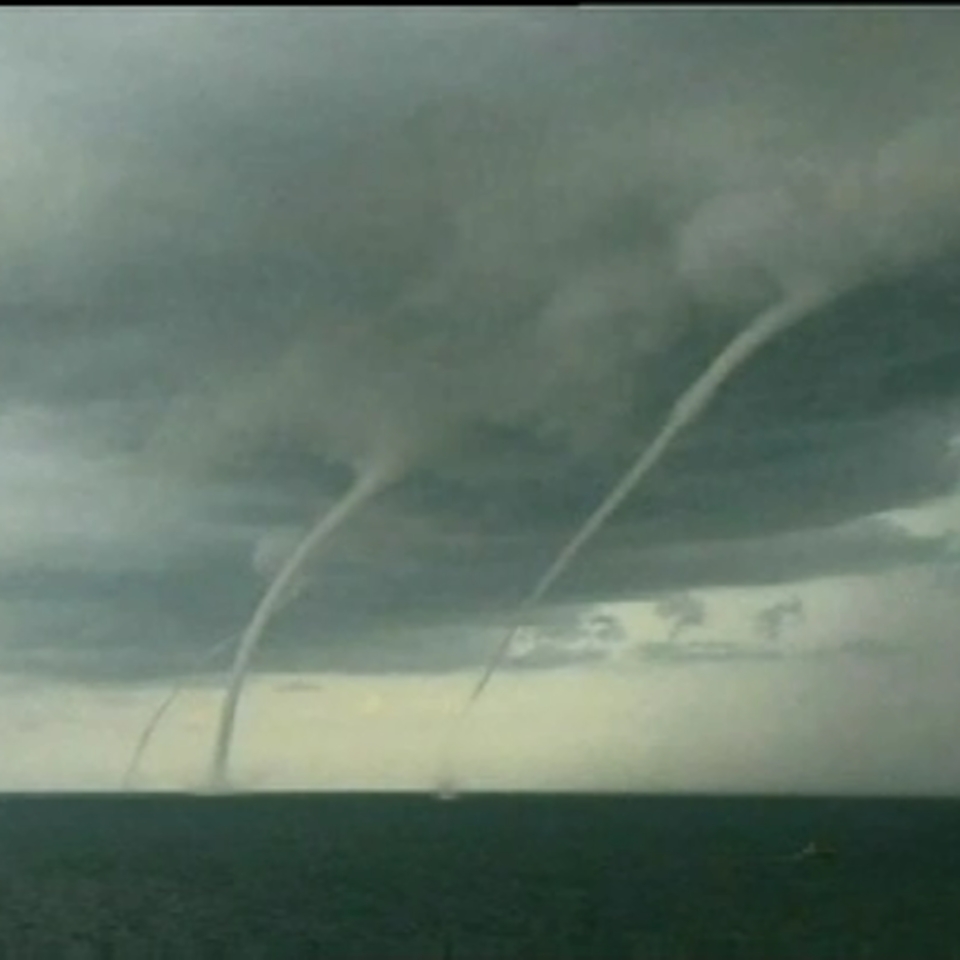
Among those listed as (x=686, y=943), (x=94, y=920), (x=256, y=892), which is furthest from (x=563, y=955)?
(x=256, y=892)

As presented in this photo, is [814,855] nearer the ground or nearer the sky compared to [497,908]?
nearer the sky

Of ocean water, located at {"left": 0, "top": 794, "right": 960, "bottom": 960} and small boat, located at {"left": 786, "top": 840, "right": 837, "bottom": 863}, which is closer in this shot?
ocean water, located at {"left": 0, "top": 794, "right": 960, "bottom": 960}

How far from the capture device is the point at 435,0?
13.0 m

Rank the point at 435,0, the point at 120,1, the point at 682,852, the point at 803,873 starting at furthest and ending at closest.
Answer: the point at 682,852 → the point at 803,873 → the point at 120,1 → the point at 435,0

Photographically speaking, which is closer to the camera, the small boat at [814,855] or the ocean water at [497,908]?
the ocean water at [497,908]

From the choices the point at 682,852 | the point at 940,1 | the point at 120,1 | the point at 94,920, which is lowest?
the point at 940,1

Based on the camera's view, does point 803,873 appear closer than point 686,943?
No

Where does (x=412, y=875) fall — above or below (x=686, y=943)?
above

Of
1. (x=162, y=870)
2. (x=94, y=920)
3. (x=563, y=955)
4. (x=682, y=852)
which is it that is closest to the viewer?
(x=563, y=955)

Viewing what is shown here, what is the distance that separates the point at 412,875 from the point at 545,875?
1126cm

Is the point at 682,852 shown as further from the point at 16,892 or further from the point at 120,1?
the point at 120,1

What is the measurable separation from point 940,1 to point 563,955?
8046cm

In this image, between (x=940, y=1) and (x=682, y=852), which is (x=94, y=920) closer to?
(x=682, y=852)

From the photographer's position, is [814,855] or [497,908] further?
[814,855]
